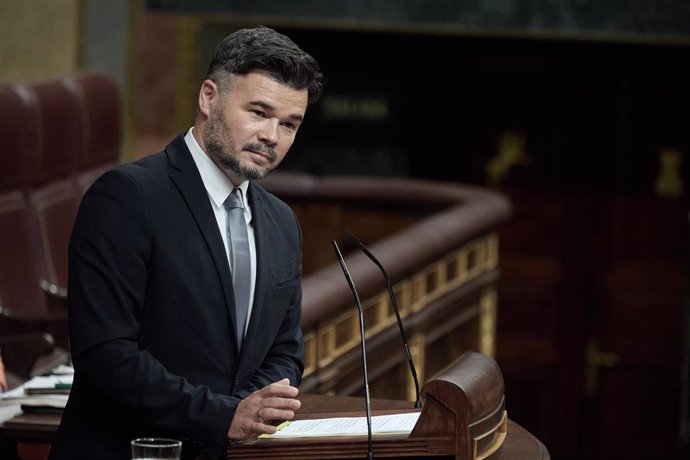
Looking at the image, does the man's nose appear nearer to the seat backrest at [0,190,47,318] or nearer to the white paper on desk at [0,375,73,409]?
the white paper on desk at [0,375,73,409]

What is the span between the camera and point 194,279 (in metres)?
2.22

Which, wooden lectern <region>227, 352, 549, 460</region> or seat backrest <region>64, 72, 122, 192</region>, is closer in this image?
wooden lectern <region>227, 352, 549, 460</region>

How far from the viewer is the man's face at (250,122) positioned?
2.26 m

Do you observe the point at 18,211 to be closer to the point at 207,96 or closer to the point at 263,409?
the point at 207,96

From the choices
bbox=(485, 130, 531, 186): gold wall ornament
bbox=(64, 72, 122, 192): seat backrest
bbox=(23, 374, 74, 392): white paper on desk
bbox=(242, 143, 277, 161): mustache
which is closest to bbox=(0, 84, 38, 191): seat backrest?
bbox=(64, 72, 122, 192): seat backrest

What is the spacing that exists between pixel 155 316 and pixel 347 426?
0.33 metres

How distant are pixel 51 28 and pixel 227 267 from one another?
569 cm

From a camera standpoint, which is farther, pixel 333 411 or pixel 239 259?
pixel 333 411

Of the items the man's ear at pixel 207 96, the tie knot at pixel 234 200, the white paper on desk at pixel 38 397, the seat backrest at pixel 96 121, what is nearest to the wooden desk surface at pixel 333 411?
the white paper on desk at pixel 38 397

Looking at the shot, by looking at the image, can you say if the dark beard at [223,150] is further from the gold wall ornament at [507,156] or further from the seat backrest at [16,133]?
the gold wall ornament at [507,156]

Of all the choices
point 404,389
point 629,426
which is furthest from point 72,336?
point 629,426

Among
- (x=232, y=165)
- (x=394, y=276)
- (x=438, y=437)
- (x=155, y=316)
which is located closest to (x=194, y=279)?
(x=155, y=316)

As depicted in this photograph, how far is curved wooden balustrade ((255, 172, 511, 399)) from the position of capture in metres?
4.20

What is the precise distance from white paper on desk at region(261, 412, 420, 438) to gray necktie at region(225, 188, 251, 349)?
6.1 inches
